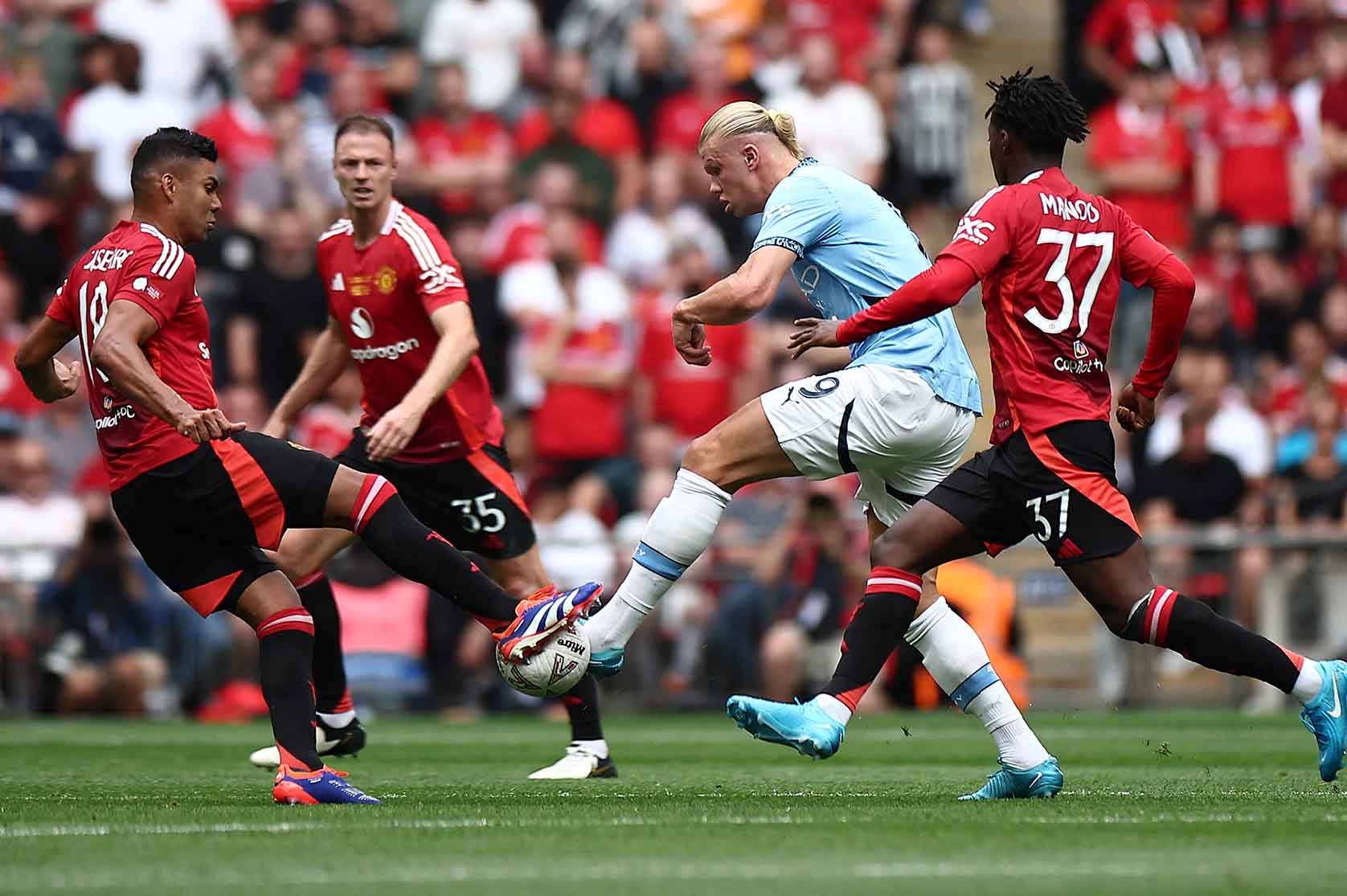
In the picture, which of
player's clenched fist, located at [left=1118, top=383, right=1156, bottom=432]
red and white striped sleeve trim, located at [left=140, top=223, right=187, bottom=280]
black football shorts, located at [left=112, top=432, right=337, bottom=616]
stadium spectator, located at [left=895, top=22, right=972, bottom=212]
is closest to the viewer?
red and white striped sleeve trim, located at [left=140, top=223, right=187, bottom=280]

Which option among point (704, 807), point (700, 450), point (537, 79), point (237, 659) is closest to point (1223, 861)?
point (704, 807)

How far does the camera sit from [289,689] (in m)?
7.20

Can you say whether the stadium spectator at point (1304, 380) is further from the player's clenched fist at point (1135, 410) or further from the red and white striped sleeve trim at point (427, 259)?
the red and white striped sleeve trim at point (427, 259)

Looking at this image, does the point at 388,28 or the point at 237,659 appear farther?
the point at 388,28

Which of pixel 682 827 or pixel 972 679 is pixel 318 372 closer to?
pixel 972 679

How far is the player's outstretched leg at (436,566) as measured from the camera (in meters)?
7.38

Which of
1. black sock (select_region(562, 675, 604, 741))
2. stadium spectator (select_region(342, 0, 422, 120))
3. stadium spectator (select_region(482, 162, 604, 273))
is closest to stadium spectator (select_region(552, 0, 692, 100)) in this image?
stadium spectator (select_region(342, 0, 422, 120))

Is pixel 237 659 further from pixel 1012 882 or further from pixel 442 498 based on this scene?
pixel 1012 882

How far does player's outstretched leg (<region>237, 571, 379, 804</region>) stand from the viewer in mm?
7090

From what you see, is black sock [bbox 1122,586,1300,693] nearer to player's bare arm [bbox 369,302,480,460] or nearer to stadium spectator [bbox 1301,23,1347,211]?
player's bare arm [bbox 369,302,480,460]

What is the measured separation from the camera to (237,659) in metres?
14.2

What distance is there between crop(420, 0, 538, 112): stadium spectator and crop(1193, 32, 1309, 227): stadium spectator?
5664 mm

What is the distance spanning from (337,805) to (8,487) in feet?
28.3

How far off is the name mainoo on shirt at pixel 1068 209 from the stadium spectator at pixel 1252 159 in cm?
1062
